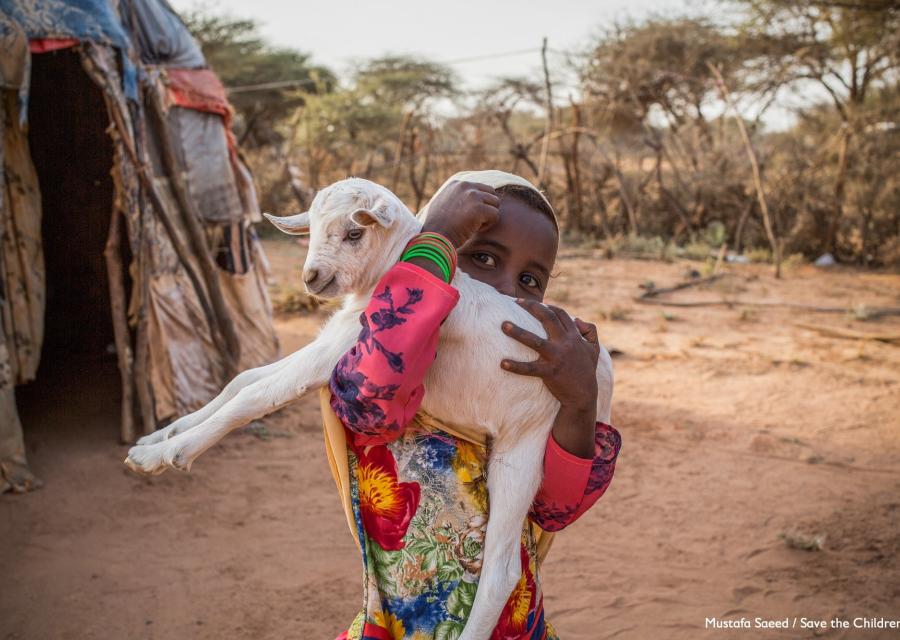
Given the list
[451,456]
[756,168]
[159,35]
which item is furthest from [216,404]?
[756,168]

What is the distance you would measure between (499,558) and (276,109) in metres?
23.6

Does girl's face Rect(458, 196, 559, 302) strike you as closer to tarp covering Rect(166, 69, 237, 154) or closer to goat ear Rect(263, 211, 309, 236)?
goat ear Rect(263, 211, 309, 236)

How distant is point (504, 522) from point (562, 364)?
A: 397 mm

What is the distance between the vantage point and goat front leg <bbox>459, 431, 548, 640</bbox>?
1643 mm

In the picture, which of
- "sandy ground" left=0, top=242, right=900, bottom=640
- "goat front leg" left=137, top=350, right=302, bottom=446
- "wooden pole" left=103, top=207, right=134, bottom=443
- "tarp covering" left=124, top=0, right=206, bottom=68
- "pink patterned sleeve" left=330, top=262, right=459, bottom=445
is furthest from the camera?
"tarp covering" left=124, top=0, right=206, bottom=68

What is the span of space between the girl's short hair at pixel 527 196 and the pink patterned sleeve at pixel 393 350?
47cm

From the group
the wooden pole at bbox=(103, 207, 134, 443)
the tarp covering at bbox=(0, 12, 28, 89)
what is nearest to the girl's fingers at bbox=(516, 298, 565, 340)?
the tarp covering at bbox=(0, 12, 28, 89)

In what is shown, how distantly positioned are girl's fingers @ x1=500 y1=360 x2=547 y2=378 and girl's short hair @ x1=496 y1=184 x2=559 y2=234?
1.39 ft

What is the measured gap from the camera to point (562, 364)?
64.9 inches

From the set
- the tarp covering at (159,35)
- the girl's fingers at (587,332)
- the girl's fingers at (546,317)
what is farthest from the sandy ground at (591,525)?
the tarp covering at (159,35)

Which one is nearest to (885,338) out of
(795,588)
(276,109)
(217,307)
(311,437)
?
(795,588)

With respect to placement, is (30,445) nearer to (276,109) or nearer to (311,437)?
(311,437)

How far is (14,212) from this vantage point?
5.24 metres

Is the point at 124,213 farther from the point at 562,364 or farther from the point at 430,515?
the point at 562,364
